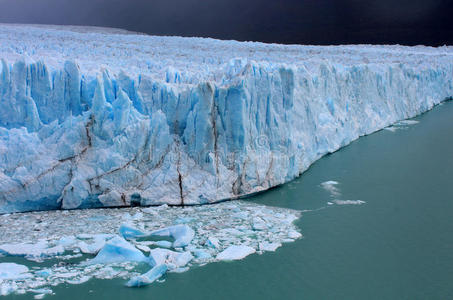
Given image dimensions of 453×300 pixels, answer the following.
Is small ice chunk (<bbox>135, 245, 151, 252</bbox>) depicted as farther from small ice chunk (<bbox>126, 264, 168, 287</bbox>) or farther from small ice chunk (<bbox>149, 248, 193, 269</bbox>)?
small ice chunk (<bbox>126, 264, 168, 287</bbox>)

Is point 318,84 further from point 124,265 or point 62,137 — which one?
point 124,265

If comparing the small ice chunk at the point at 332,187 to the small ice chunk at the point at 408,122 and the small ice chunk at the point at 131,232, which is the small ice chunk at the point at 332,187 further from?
the small ice chunk at the point at 408,122

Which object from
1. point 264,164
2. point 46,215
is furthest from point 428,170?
point 46,215

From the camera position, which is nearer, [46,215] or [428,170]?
[46,215]

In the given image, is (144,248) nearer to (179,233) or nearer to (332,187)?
(179,233)

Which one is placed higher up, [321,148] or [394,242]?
[321,148]

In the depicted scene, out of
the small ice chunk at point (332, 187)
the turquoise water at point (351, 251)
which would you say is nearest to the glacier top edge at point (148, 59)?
the small ice chunk at point (332, 187)

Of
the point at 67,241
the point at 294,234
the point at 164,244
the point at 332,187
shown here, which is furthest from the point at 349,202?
the point at 67,241
